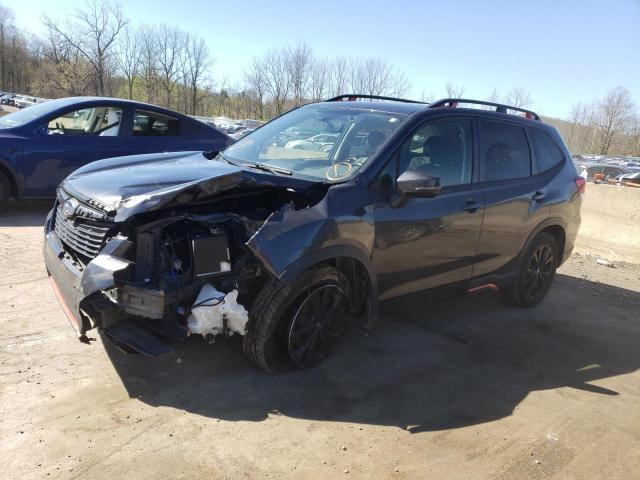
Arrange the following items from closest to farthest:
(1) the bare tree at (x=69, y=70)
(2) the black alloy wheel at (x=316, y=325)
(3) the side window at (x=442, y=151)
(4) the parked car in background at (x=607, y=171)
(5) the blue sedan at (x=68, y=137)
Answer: (2) the black alloy wheel at (x=316, y=325) → (3) the side window at (x=442, y=151) → (5) the blue sedan at (x=68, y=137) → (4) the parked car in background at (x=607, y=171) → (1) the bare tree at (x=69, y=70)

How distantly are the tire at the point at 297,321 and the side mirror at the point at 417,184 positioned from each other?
75cm

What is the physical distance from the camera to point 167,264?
298 cm

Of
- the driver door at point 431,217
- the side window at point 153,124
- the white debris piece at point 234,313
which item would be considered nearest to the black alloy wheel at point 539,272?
the driver door at point 431,217

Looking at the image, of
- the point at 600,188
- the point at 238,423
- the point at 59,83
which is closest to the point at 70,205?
the point at 238,423

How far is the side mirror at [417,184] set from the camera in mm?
3451

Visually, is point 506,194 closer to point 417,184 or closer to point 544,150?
point 544,150

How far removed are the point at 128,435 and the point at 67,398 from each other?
55 centimetres

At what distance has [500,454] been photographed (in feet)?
9.77

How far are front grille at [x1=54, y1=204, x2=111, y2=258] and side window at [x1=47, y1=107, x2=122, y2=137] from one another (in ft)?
13.9

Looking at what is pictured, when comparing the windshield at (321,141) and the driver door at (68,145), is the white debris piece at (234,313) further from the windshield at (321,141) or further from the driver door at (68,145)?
the driver door at (68,145)

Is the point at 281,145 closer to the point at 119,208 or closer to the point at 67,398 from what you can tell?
the point at 119,208

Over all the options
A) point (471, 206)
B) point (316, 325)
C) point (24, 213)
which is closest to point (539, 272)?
point (471, 206)

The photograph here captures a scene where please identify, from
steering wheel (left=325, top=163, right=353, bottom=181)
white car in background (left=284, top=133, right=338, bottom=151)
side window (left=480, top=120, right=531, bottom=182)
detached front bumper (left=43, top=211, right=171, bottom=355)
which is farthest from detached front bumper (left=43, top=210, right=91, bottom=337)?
side window (left=480, top=120, right=531, bottom=182)

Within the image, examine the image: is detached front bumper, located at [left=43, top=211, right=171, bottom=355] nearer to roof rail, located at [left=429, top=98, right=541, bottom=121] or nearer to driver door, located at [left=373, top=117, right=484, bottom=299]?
driver door, located at [left=373, top=117, right=484, bottom=299]
